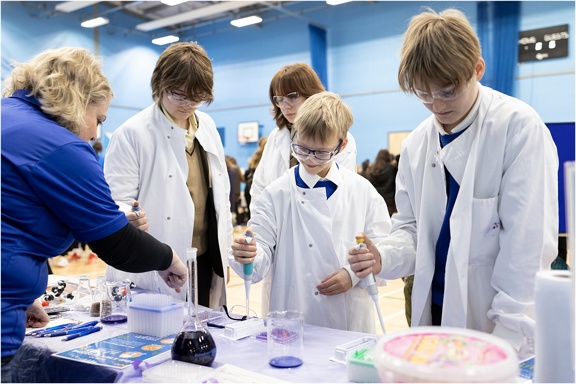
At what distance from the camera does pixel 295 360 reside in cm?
121

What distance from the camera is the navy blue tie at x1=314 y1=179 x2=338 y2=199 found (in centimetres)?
181

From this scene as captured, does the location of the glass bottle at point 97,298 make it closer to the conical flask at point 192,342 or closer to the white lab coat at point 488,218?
the conical flask at point 192,342

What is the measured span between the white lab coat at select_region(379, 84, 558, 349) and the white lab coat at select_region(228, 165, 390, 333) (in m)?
0.26

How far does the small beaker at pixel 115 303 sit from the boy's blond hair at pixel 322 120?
2.66ft

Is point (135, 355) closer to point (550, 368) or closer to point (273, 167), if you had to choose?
point (550, 368)

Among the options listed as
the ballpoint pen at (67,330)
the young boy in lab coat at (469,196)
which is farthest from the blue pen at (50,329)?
the young boy in lab coat at (469,196)

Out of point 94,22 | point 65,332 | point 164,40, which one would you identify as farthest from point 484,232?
point 164,40

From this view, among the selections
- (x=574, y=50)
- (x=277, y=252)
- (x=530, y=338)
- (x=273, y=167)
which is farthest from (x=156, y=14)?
(x=530, y=338)

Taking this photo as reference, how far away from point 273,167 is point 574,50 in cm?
695

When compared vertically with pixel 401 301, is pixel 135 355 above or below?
above

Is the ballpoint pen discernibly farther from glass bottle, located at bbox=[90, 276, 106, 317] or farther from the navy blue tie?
the navy blue tie

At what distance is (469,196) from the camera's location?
1.34 metres

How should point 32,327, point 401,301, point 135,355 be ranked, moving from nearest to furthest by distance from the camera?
point 135,355
point 32,327
point 401,301

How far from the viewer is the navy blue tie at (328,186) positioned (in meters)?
1.81
